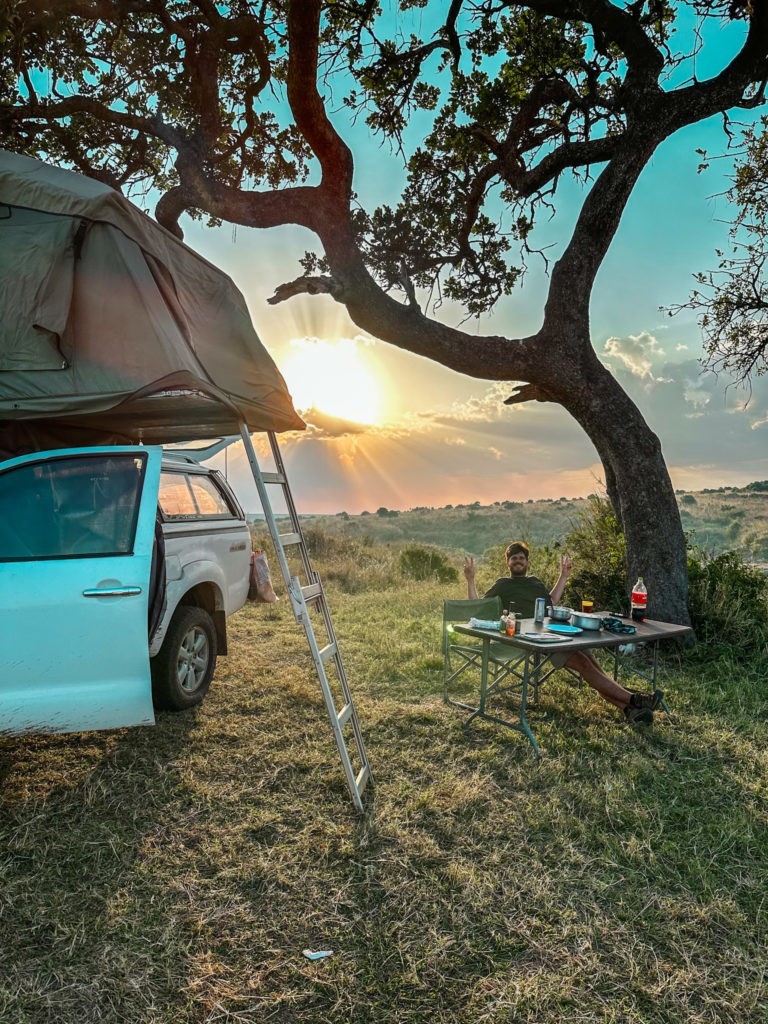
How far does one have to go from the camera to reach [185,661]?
5469 mm

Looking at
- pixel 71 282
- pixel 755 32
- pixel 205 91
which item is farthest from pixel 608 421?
pixel 205 91

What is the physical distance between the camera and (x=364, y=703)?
6.00 metres

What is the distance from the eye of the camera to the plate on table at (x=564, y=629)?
17.7ft

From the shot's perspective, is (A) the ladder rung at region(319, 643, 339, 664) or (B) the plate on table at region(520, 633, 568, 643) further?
(B) the plate on table at region(520, 633, 568, 643)

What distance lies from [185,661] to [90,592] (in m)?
1.76

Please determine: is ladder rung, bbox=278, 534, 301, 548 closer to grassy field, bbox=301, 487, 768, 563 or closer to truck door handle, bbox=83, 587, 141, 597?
truck door handle, bbox=83, 587, 141, 597

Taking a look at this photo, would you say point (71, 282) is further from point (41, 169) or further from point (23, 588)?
point (23, 588)

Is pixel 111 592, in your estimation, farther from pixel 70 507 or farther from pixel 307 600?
pixel 307 600

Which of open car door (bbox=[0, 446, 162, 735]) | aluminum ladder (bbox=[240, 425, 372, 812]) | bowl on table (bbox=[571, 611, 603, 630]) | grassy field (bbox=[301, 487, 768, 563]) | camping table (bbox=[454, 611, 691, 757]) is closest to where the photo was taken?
open car door (bbox=[0, 446, 162, 735])

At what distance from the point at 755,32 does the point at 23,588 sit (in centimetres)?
1033

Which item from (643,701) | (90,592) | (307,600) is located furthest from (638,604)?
(90,592)

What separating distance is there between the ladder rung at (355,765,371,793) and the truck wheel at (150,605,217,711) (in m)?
1.71

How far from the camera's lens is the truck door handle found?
3875 millimetres

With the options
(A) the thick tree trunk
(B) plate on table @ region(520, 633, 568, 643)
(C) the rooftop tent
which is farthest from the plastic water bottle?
(C) the rooftop tent
